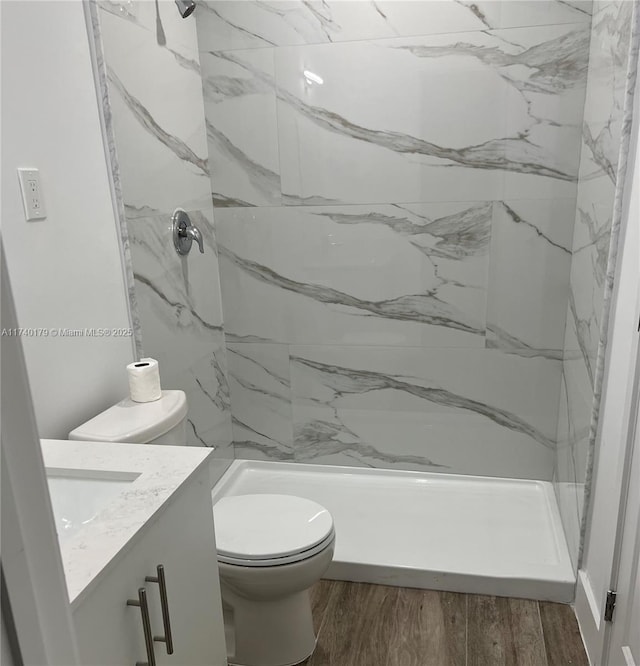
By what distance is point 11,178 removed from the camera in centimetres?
142

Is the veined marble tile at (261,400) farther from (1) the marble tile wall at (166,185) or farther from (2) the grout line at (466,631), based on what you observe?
(2) the grout line at (466,631)

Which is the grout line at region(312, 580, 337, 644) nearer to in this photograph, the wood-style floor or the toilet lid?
the wood-style floor

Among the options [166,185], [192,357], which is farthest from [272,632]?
[166,185]

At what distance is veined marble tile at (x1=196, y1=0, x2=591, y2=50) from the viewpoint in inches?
86.7

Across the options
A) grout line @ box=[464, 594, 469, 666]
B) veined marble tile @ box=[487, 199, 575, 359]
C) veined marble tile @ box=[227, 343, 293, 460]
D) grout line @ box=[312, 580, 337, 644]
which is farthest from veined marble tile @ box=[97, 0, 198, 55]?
grout line @ box=[464, 594, 469, 666]

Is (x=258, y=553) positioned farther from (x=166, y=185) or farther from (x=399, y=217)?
(x=399, y=217)

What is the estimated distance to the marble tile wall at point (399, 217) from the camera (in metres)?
2.29

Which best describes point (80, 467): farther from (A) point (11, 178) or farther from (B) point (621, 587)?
(B) point (621, 587)

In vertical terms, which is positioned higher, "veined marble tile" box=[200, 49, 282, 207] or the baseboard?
"veined marble tile" box=[200, 49, 282, 207]

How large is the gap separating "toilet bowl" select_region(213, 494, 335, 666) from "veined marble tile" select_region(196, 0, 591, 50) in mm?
1769

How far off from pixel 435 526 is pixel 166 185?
1648 millimetres

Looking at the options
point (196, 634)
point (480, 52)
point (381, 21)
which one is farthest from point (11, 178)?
point (480, 52)

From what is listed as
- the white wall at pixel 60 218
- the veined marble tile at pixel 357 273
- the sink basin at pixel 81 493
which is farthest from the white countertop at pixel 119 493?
the veined marble tile at pixel 357 273

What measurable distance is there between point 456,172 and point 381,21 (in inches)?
25.2
